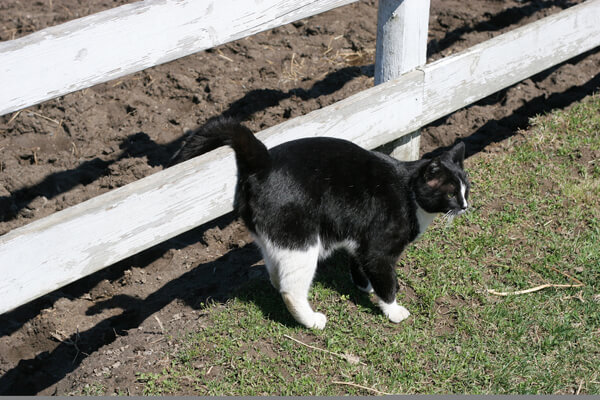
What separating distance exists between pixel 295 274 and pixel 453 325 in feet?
3.38

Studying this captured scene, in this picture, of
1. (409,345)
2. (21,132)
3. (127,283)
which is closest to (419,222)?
(409,345)

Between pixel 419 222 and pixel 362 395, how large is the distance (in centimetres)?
105

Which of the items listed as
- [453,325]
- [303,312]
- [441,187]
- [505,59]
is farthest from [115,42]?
[505,59]

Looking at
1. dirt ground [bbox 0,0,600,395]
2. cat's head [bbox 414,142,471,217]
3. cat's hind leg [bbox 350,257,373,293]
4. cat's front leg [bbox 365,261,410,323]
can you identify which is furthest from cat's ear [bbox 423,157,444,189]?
dirt ground [bbox 0,0,600,395]

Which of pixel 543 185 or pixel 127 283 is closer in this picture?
pixel 127 283

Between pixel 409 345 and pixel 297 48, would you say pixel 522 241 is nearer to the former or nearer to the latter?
pixel 409 345

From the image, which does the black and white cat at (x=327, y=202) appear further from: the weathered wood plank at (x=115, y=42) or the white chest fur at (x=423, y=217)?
the weathered wood plank at (x=115, y=42)

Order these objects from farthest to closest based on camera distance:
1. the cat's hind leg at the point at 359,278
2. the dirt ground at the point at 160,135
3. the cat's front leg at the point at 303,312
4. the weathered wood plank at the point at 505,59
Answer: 1. the weathered wood plank at the point at 505,59
2. the dirt ground at the point at 160,135
3. the cat's hind leg at the point at 359,278
4. the cat's front leg at the point at 303,312

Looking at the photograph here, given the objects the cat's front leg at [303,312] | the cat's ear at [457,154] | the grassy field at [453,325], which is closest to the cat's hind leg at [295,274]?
the cat's front leg at [303,312]

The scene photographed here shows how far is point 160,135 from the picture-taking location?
5.32 metres

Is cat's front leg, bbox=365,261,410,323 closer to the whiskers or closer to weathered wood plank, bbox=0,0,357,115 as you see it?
the whiskers

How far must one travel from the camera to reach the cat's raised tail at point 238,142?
349 centimetres

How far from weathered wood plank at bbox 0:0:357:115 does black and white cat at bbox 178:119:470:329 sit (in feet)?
1.71

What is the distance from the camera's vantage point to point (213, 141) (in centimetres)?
364
